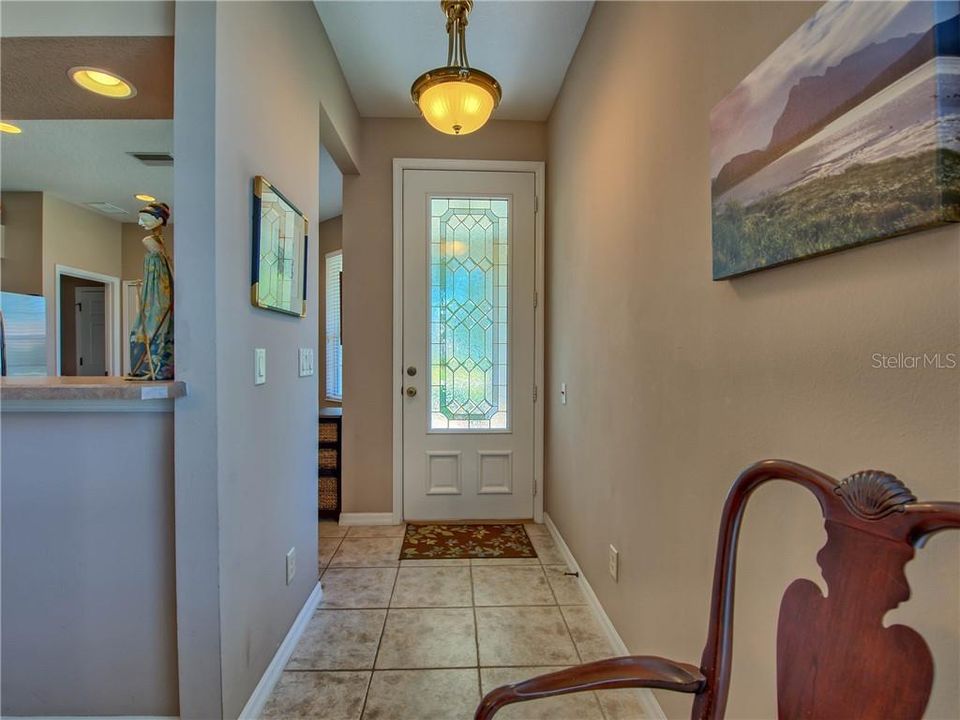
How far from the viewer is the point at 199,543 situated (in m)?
1.22

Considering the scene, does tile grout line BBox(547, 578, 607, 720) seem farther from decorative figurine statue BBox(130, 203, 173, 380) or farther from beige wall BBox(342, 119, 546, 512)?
decorative figurine statue BBox(130, 203, 173, 380)

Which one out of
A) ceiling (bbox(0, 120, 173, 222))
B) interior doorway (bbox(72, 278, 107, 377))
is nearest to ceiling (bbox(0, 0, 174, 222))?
ceiling (bbox(0, 120, 173, 222))

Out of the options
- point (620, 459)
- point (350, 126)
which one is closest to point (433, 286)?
point (350, 126)

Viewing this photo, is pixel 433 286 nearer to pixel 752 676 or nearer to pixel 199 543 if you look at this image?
pixel 199 543

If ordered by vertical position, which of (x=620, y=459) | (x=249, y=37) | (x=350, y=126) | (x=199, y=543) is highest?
(x=350, y=126)

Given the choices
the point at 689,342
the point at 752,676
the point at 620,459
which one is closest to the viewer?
the point at 752,676

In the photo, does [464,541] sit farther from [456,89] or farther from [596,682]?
[456,89]

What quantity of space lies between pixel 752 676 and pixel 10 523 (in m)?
1.96

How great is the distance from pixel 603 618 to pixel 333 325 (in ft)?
12.1

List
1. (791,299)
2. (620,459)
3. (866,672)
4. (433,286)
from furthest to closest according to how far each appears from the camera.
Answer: (433,286)
(620,459)
(791,299)
(866,672)

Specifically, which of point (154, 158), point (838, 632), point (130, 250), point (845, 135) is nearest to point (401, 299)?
point (154, 158)

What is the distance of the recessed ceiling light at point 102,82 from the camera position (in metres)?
1.41

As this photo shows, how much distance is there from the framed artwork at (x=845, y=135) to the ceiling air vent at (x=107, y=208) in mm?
5593

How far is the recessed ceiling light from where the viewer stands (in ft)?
4.61
